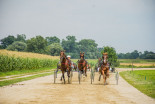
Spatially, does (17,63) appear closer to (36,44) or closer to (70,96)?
(70,96)

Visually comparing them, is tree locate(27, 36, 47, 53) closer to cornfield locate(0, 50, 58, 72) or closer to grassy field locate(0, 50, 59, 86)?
cornfield locate(0, 50, 58, 72)

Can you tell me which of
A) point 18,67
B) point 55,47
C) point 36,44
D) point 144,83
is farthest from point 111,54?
point 55,47

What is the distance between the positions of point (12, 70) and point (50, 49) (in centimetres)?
7343

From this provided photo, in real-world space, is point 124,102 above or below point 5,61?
below

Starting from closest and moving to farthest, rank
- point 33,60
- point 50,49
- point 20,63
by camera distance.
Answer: point 20,63, point 33,60, point 50,49

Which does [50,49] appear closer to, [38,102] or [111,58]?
[111,58]

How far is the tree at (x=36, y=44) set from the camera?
94250 millimetres

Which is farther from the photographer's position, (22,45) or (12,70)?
(22,45)

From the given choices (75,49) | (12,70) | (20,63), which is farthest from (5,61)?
(75,49)

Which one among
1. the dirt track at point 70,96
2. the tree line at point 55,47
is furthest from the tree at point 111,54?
the dirt track at point 70,96

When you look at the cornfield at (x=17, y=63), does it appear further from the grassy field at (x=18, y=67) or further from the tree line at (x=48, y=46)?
the tree line at (x=48, y=46)

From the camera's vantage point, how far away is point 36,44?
95.1 m

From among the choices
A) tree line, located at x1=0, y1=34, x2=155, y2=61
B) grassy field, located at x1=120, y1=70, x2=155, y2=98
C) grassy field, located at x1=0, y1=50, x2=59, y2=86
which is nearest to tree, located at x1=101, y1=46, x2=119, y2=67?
tree line, located at x1=0, y1=34, x2=155, y2=61

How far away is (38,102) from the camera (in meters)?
9.51
